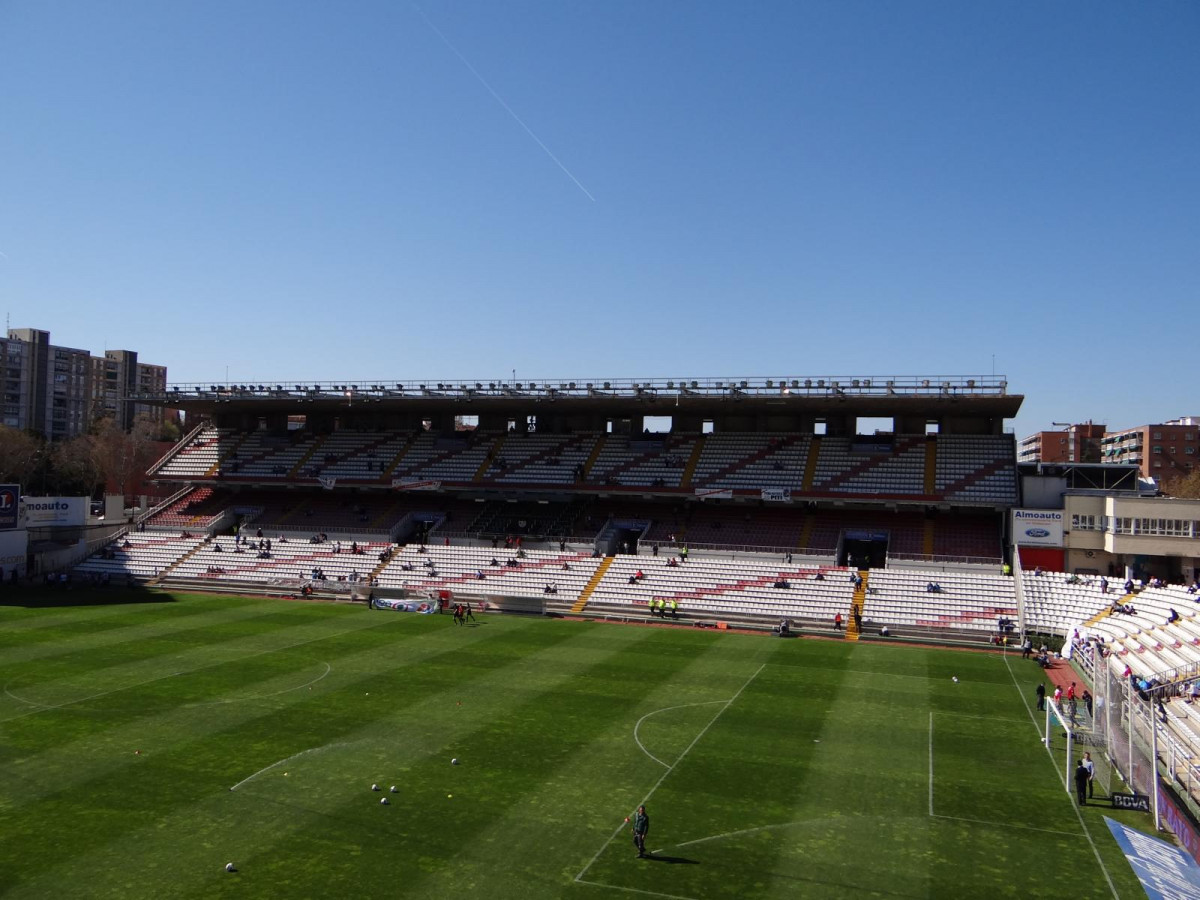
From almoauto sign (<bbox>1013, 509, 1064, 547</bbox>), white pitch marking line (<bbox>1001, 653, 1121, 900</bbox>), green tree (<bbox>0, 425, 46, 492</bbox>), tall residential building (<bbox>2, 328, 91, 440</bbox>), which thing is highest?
tall residential building (<bbox>2, 328, 91, 440</bbox>)

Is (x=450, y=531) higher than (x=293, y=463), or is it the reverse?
(x=293, y=463)

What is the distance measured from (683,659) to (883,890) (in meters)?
20.1

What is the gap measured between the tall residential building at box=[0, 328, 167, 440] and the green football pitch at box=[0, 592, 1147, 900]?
102 metres

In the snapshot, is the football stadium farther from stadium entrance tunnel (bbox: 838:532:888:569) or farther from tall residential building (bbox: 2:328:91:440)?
tall residential building (bbox: 2:328:91:440)

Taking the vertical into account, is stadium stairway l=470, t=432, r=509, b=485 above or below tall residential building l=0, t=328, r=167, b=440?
below

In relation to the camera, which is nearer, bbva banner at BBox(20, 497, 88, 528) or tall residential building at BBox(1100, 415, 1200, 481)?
bbva banner at BBox(20, 497, 88, 528)

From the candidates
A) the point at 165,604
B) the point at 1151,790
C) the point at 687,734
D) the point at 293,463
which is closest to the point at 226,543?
the point at 293,463

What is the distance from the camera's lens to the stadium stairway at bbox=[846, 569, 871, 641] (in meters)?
43.0

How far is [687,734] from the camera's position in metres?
25.4

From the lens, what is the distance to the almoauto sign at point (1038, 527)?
1884 inches

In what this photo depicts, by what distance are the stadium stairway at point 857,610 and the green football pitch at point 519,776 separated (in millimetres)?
6001

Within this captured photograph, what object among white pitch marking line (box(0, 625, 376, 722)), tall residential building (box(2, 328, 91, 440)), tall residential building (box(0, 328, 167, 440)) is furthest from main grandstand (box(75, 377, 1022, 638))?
tall residential building (box(2, 328, 91, 440))

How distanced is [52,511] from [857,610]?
4987 centimetres

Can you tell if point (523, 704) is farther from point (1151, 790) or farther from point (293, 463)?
point (293, 463)
